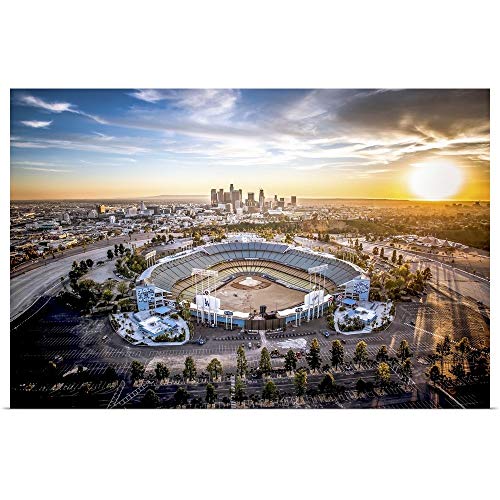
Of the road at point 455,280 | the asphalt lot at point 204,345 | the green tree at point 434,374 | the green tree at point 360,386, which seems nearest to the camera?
the green tree at point 360,386

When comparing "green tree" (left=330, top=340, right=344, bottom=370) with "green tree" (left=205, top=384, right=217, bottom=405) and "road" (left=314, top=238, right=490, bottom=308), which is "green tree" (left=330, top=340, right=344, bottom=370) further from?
"road" (left=314, top=238, right=490, bottom=308)

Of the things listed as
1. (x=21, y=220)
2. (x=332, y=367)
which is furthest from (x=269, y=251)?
(x=21, y=220)

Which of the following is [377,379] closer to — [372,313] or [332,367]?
[332,367]

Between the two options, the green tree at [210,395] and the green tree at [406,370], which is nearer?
the green tree at [210,395]

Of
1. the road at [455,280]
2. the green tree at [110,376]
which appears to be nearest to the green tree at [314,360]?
the green tree at [110,376]

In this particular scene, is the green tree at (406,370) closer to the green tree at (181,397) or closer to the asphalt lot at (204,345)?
the asphalt lot at (204,345)

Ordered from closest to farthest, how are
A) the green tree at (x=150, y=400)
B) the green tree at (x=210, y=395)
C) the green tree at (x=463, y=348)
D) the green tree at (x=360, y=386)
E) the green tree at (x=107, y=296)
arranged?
the green tree at (x=150, y=400)
the green tree at (x=210, y=395)
the green tree at (x=360, y=386)
the green tree at (x=463, y=348)
the green tree at (x=107, y=296)

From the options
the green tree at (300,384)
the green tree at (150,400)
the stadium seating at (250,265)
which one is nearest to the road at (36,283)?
the stadium seating at (250,265)

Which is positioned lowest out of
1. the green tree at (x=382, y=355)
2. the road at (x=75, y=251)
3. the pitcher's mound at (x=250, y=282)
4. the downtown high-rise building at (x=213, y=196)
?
the green tree at (x=382, y=355)

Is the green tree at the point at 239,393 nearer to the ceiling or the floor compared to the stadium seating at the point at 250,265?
nearer to the floor
